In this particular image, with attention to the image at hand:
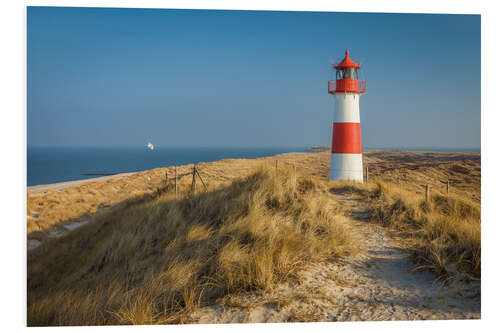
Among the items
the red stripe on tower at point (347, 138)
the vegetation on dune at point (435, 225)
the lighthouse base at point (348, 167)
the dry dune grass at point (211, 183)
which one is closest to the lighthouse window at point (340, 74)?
the red stripe on tower at point (347, 138)

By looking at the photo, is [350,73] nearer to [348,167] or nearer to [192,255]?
[348,167]

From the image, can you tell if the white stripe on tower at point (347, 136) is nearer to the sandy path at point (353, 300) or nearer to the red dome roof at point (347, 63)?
the red dome roof at point (347, 63)

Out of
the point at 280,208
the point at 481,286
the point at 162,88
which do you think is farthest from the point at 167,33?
the point at 481,286

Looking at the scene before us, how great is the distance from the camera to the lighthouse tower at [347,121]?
7129 mm

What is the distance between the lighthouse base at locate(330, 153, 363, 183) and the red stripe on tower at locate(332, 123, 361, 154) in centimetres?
12

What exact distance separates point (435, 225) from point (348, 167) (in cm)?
373

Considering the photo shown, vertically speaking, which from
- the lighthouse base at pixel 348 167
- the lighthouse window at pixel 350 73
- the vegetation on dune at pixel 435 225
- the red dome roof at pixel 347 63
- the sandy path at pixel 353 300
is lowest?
the sandy path at pixel 353 300

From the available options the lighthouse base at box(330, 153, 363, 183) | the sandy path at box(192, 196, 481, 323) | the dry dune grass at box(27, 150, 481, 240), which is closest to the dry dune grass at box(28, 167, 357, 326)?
the sandy path at box(192, 196, 481, 323)

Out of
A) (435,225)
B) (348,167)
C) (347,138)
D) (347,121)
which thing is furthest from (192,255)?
(347,121)

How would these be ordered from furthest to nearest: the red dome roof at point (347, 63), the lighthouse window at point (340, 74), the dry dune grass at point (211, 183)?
the lighthouse window at point (340, 74) < the red dome roof at point (347, 63) < the dry dune grass at point (211, 183)

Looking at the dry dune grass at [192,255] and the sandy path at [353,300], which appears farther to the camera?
the dry dune grass at [192,255]

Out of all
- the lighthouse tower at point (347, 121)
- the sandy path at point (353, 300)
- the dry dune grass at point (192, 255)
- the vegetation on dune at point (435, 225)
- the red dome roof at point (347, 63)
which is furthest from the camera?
the lighthouse tower at point (347, 121)

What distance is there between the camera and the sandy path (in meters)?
2.28

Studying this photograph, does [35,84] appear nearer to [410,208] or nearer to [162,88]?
[162,88]
